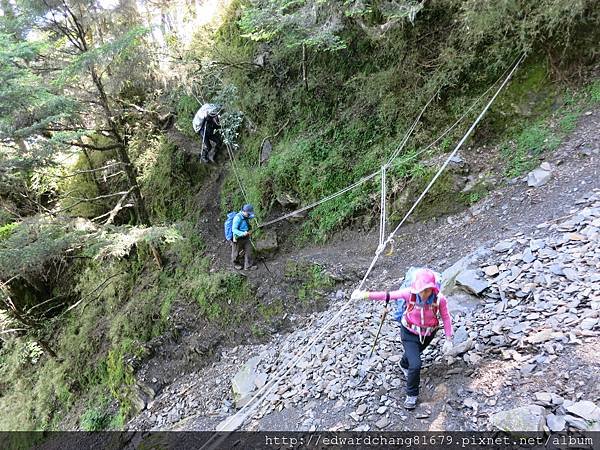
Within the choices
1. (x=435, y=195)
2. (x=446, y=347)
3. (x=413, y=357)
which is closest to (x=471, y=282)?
(x=446, y=347)

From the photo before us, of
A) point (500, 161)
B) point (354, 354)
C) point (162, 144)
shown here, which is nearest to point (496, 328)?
point (354, 354)

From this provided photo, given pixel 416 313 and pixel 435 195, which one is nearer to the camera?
pixel 416 313

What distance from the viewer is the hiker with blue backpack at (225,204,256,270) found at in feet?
27.7

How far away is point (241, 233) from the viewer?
845 centimetres

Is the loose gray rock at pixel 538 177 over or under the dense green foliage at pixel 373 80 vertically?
under

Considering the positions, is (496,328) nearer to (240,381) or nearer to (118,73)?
(240,381)

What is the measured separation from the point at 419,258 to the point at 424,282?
342 centimetres

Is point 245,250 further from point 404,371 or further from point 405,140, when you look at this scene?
point 404,371

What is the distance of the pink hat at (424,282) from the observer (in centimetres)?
358

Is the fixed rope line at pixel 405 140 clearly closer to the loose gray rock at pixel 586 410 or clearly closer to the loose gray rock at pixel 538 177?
the loose gray rock at pixel 538 177

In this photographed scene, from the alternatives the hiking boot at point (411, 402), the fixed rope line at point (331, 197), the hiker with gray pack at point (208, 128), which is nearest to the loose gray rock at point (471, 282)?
the hiking boot at point (411, 402)

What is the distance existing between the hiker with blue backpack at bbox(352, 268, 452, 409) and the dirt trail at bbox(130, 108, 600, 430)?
0.33 metres

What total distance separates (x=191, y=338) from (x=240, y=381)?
7.83 feet

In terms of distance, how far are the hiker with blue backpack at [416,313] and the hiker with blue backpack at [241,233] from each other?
498 cm
